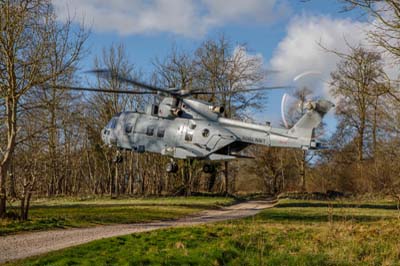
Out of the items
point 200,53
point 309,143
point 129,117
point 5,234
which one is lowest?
point 5,234

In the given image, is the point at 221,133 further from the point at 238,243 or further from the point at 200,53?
the point at 200,53

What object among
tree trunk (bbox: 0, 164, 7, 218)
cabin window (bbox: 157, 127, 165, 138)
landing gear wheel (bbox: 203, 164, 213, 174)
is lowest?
tree trunk (bbox: 0, 164, 7, 218)

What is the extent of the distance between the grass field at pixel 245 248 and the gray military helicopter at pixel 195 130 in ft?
30.4

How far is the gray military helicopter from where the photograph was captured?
73.3ft

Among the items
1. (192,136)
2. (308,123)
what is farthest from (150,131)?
(308,123)

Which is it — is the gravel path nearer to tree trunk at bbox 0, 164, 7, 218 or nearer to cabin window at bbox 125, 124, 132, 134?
tree trunk at bbox 0, 164, 7, 218

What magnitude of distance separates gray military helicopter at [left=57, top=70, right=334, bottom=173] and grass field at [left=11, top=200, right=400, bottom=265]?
30.4 ft

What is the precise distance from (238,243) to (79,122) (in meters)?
34.5

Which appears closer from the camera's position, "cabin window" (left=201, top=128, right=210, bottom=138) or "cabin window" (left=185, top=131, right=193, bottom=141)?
"cabin window" (left=201, top=128, right=210, bottom=138)

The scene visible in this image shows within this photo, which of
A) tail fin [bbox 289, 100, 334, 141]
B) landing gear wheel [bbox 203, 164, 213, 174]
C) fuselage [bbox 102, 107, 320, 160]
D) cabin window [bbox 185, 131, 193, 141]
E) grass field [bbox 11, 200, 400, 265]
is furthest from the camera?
landing gear wheel [bbox 203, 164, 213, 174]

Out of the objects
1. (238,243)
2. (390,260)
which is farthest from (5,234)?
(390,260)

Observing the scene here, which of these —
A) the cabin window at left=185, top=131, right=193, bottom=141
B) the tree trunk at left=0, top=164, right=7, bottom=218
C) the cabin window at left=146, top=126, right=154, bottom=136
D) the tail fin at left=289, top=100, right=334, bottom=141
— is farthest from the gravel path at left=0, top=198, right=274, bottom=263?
the cabin window at left=146, top=126, right=154, bottom=136

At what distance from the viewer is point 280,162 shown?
187ft

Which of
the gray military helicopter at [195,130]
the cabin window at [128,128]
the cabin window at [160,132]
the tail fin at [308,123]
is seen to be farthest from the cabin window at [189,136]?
the tail fin at [308,123]
